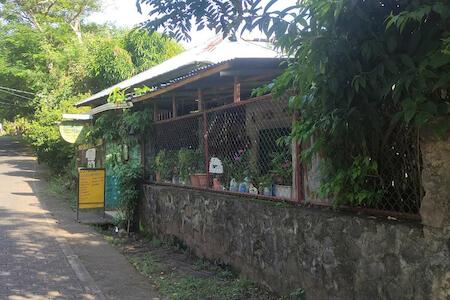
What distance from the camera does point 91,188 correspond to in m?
12.2

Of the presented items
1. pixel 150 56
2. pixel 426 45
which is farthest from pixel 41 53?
pixel 426 45

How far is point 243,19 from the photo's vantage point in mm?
3545

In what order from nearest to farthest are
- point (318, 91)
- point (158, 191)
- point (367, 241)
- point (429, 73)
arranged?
point (429, 73)
point (318, 91)
point (367, 241)
point (158, 191)

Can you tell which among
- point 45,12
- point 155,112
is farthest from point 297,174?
point 45,12

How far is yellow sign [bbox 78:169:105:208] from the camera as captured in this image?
1204 cm

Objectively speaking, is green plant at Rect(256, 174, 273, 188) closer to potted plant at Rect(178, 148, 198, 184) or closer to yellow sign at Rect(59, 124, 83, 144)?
potted plant at Rect(178, 148, 198, 184)

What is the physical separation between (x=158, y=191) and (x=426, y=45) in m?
7.10

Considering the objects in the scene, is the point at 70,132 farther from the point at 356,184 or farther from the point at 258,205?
the point at 356,184

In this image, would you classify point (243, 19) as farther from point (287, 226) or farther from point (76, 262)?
point (76, 262)

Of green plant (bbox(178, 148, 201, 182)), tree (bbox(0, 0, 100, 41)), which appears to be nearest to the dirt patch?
green plant (bbox(178, 148, 201, 182))

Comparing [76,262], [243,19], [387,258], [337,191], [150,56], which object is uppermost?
[150,56]

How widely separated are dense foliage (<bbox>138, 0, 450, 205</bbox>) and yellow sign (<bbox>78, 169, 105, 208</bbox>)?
860 centimetres

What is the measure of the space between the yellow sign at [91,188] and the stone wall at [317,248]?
420cm

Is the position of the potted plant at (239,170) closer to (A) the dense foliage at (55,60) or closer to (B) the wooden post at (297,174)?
(B) the wooden post at (297,174)
